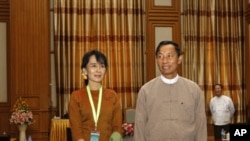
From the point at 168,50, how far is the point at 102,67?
0.50 meters

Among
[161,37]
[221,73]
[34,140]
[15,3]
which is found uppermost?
[15,3]

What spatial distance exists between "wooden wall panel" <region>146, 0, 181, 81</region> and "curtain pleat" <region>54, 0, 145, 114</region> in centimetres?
16

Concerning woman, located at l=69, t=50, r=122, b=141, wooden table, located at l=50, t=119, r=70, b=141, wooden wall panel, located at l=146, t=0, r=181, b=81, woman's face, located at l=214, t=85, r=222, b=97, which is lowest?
wooden table, located at l=50, t=119, r=70, b=141

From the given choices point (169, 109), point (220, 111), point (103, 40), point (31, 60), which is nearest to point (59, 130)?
point (31, 60)

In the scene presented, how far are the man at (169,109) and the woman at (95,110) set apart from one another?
8.0 inches

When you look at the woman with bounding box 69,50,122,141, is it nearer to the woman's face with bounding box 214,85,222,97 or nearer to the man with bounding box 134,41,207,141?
the man with bounding box 134,41,207,141

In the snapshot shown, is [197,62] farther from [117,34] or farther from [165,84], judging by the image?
[165,84]

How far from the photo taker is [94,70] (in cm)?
297

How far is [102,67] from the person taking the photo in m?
3.00

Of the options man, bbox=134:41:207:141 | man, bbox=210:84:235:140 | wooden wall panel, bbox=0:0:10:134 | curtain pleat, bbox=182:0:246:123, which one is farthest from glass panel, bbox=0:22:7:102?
man, bbox=134:41:207:141

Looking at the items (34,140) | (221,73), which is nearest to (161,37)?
(221,73)

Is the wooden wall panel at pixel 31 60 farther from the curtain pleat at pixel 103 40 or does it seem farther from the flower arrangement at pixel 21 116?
the flower arrangement at pixel 21 116

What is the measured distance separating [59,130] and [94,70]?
4451 millimetres

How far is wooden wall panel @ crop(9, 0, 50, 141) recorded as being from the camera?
26.0ft
